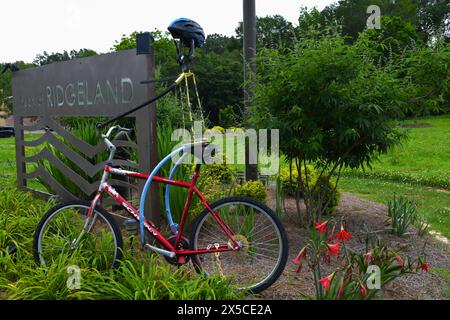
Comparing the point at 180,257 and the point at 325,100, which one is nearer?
the point at 180,257

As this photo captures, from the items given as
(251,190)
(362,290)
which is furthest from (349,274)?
(251,190)

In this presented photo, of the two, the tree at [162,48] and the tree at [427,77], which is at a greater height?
the tree at [162,48]

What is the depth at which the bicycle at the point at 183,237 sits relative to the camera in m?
2.93

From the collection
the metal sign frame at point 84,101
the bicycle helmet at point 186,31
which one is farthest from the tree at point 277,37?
the metal sign frame at point 84,101

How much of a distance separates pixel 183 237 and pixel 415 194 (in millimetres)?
4891

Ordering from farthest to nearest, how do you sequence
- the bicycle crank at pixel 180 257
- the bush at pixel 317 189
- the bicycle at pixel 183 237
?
the bush at pixel 317 189
the bicycle crank at pixel 180 257
the bicycle at pixel 183 237

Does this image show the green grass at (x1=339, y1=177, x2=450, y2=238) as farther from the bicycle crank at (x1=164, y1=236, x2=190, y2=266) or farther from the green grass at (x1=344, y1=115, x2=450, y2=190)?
the bicycle crank at (x1=164, y1=236, x2=190, y2=266)

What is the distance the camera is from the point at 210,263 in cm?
335

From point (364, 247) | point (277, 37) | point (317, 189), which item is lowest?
point (364, 247)

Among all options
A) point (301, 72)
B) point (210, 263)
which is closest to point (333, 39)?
point (301, 72)

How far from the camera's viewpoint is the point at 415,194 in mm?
6852

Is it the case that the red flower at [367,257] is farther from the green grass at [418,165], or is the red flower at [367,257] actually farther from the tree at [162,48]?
the tree at [162,48]

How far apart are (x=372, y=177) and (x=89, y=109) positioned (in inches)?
237

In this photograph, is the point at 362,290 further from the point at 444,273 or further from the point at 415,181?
the point at 415,181
